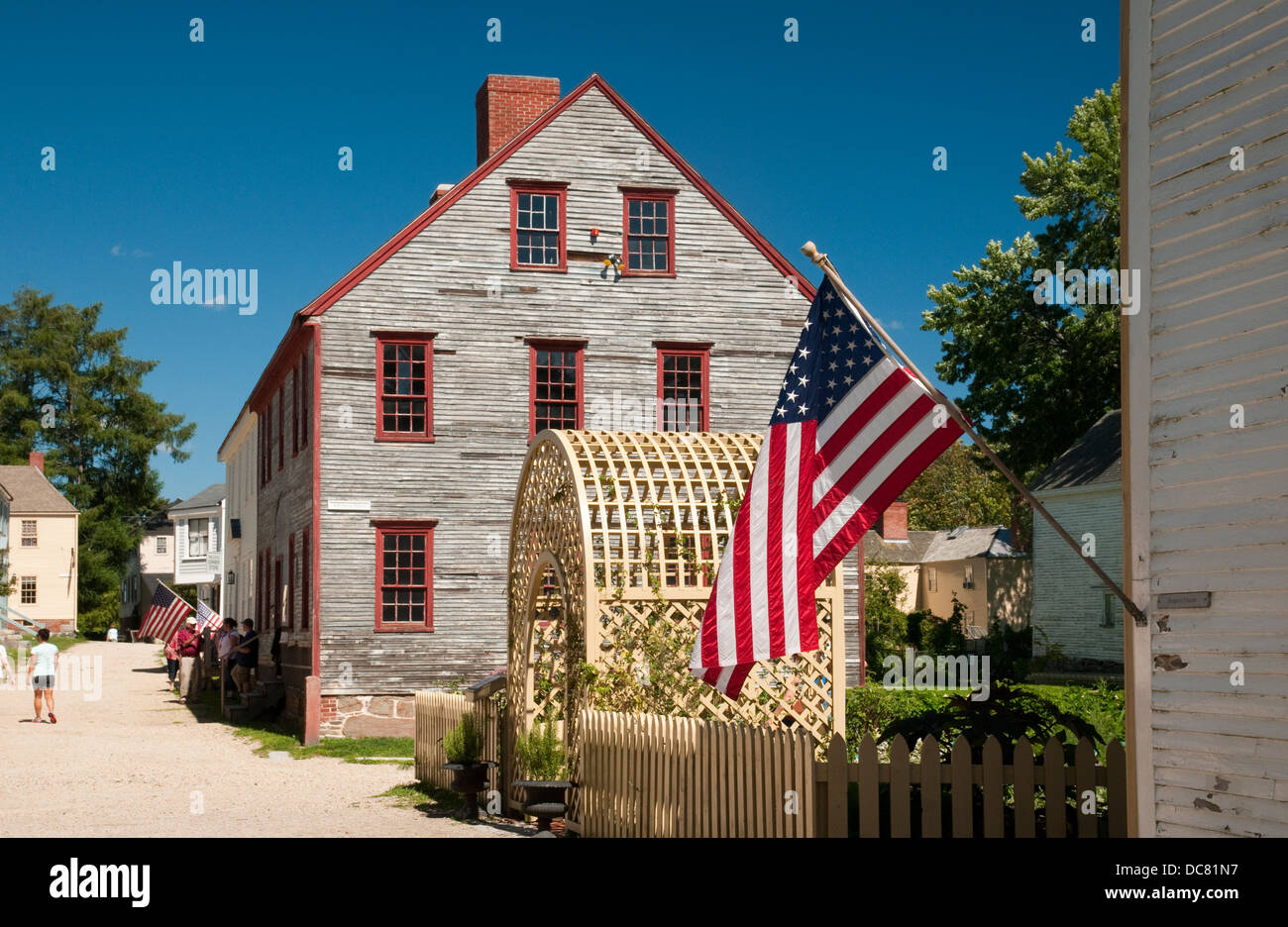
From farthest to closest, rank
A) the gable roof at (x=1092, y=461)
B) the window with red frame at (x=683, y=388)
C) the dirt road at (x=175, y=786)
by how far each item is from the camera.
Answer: the gable roof at (x=1092, y=461), the window with red frame at (x=683, y=388), the dirt road at (x=175, y=786)

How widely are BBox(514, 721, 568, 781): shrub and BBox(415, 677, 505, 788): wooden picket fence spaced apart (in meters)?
1.82

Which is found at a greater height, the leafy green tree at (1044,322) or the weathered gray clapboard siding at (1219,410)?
the leafy green tree at (1044,322)

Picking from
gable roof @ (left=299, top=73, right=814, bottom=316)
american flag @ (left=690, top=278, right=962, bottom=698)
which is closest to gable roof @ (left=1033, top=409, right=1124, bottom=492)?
gable roof @ (left=299, top=73, right=814, bottom=316)

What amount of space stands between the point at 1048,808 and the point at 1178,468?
294cm

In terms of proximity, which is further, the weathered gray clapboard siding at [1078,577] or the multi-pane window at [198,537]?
the multi-pane window at [198,537]

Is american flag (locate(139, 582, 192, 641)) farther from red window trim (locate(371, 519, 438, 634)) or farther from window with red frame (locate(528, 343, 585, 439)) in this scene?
window with red frame (locate(528, 343, 585, 439))

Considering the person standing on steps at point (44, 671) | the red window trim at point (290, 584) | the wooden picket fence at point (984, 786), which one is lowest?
the person standing on steps at point (44, 671)

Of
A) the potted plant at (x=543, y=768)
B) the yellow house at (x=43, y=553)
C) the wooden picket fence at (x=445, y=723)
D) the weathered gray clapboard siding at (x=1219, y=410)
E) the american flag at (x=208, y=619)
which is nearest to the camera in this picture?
the weathered gray clapboard siding at (x=1219, y=410)

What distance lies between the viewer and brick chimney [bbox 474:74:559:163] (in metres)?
29.2

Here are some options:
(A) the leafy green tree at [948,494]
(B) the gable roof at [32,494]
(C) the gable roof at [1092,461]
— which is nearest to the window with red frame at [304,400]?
(C) the gable roof at [1092,461]

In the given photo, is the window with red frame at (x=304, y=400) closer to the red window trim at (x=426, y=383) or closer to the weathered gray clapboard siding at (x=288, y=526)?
the weathered gray clapboard siding at (x=288, y=526)

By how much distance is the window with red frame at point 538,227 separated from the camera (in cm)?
2706

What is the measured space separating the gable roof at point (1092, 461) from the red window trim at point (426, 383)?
836 inches

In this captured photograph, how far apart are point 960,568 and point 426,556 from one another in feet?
125
